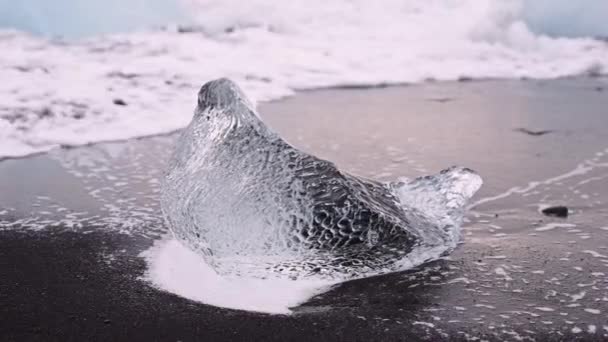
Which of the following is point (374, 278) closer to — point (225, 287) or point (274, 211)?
point (274, 211)

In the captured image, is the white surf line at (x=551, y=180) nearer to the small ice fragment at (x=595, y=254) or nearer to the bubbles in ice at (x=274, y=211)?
the small ice fragment at (x=595, y=254)

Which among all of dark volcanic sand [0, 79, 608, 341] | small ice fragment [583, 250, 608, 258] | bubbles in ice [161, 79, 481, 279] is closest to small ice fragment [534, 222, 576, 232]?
dark volcanic sand [0, 79, 608, 341]

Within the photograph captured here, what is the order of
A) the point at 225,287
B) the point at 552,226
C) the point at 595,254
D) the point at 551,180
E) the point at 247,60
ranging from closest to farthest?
1. the point at 225,287
2. the point at 595,254
3. the point at 552,226
4. the point at 551,180
5. the point at 247,60

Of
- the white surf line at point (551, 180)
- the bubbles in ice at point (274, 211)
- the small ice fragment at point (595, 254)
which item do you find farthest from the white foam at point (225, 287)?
the white surf line at point (551, 180)

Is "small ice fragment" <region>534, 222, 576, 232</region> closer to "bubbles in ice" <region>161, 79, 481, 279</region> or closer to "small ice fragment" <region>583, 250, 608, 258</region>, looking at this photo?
"small ice fragment" <region>583, 250, 608, 258</region>

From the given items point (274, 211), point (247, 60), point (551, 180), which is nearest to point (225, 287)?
point (274, 211)

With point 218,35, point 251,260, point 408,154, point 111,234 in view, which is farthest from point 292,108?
point 218,35

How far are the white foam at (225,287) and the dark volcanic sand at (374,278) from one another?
0.06 m

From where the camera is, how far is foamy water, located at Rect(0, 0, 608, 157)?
6395 millimetres

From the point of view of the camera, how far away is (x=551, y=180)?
4.29 metres

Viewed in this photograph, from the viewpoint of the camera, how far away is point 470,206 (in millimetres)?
3768

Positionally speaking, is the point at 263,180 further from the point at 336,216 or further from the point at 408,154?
the point at 408,154

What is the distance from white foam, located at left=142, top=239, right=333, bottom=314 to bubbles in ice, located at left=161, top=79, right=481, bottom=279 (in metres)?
0.05

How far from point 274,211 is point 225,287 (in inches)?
13.9
